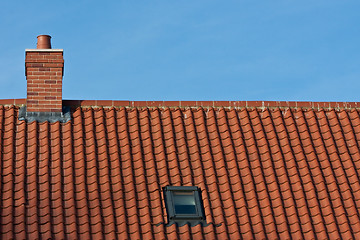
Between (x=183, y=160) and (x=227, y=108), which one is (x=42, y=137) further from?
(x=227, y=108)

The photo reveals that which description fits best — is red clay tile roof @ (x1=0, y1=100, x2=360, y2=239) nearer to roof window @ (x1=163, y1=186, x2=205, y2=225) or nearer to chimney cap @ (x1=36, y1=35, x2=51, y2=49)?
roof window @ (x1=163, y1=186, x2=205, y2=225)

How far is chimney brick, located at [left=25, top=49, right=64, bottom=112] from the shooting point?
16.3 meters

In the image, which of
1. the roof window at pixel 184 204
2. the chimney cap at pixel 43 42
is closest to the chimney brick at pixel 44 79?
the chimney cap at pixel 43 42

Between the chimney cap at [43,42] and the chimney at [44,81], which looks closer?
the chimney at [44,81]

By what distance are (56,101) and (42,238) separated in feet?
13.6

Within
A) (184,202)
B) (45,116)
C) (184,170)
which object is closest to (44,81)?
(45,116)

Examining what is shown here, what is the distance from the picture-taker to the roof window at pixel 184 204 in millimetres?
13742

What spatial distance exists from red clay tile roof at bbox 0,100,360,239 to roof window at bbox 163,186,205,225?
0.14 m

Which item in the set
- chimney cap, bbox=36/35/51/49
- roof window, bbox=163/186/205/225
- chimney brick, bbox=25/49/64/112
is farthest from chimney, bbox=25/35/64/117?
roof window, bbox=163/186/205/225

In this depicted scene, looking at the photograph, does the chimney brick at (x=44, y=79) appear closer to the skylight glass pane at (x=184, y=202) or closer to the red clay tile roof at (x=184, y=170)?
the red clay tile roof at (x=184, y=170)

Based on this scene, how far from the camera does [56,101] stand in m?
16.3

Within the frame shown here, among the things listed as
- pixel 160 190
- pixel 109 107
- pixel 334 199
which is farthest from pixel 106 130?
pixel 334 199

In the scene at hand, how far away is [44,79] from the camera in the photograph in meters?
16.6

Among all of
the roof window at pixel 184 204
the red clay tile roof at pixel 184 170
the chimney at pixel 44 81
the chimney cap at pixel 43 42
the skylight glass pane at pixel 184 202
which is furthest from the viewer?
the chimney cap at pixel 43 42
